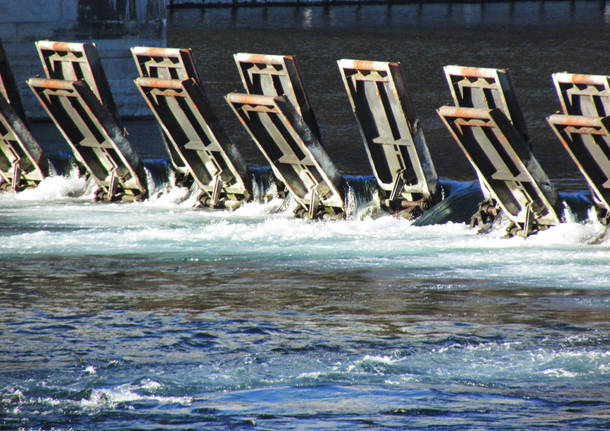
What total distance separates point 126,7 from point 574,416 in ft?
83.4

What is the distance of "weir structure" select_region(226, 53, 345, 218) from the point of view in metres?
21.4

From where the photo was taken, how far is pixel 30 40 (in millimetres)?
33062

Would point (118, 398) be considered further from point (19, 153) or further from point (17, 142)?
point (19, 153)

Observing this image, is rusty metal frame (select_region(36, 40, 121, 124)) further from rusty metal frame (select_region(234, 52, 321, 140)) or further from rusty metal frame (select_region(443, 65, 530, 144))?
rusty metal frame (select_region(443, 65, 530, 144))

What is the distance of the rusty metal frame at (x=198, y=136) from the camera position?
2281 cm

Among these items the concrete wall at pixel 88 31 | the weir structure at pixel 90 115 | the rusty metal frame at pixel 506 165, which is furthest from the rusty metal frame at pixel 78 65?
the concrete wall at pixel 88 31

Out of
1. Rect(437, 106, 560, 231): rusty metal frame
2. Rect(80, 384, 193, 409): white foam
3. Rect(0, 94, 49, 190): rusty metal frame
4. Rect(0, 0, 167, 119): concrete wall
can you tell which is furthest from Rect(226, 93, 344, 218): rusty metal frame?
Rect(0, 0, 167, 119): concrete wall

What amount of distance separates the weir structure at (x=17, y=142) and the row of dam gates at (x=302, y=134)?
3 centimetres

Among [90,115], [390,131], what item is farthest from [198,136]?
[390,131]

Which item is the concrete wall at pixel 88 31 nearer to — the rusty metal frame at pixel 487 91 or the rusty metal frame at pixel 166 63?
the rusty metal frame at pixel 166 63

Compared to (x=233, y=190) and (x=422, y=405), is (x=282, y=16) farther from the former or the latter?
(x=422, y=405)

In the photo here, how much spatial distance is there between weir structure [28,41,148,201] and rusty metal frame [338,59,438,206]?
5088mm

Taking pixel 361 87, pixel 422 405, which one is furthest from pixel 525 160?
pixel 422 405

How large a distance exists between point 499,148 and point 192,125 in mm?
6221
